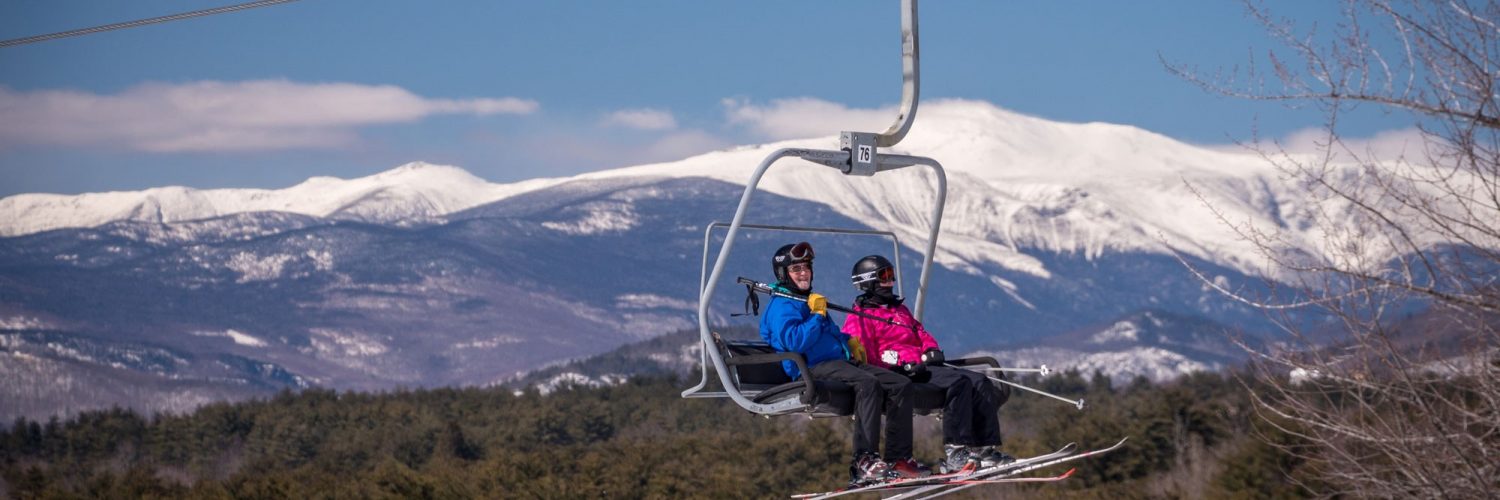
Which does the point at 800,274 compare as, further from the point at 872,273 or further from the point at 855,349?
the point at 855,349

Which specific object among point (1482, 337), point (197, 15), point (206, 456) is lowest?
point (206, 456)

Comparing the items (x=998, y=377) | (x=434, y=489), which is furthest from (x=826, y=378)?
(x=434, y=489)

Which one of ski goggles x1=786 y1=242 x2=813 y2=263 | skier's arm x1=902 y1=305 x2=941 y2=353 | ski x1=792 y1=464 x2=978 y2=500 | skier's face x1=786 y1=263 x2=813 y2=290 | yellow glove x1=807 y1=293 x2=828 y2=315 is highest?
ski goggles x1=786 y1=242 x2=813 y2=263

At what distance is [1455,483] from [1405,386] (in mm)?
1355

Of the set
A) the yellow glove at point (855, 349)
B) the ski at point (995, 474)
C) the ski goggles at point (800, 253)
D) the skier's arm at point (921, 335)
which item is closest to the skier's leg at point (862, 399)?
the yellow glove at point (855, 349)

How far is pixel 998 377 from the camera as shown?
41.2 feet

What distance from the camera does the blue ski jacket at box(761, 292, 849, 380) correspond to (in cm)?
1179

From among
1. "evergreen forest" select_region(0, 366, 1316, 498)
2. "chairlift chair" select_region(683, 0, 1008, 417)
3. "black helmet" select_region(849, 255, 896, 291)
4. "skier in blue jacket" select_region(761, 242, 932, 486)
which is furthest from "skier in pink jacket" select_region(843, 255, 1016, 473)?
"evergreen forest" select_region(0, 366, 1316, 498)

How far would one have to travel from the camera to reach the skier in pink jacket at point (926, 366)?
11.8 metres

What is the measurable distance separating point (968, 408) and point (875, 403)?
2.13 feet

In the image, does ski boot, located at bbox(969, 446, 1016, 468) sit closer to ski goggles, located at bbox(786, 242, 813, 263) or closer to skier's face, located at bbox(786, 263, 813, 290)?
skier's face, located at bbox(786, 263, 813, 290)

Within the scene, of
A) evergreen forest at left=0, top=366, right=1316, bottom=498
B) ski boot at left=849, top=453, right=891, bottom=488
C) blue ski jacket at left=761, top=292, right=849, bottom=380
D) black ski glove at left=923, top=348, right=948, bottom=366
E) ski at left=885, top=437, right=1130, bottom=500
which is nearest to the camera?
ski at left=885, top=437, right=1130, bottom=500

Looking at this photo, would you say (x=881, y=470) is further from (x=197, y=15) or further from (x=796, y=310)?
(x=197, y=15)

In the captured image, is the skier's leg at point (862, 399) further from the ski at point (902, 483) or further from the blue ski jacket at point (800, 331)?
the ski at point (902, 483)
